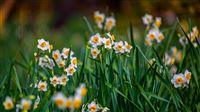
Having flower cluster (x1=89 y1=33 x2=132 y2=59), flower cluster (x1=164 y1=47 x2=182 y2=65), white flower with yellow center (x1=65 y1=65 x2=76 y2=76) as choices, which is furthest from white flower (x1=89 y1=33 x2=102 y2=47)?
flower cluster (x1=164 y1=47 x2=182 y2=65)

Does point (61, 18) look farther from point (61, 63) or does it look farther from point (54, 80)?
point (54, 80)

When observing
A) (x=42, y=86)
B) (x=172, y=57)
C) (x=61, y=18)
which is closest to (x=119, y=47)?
(x=42, y=86)

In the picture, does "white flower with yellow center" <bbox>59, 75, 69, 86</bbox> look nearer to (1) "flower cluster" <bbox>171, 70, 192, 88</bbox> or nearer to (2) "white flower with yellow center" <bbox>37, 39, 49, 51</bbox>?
(2) "white flower with yellow center" <bbox>37, 39, 49, 51</bbox>

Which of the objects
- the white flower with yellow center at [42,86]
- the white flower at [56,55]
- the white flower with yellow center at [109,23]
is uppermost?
the white flower with yellow center at [109,23]

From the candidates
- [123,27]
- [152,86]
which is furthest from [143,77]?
[123,27]

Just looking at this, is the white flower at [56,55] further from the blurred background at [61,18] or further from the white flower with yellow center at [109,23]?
the white flower with yellow center at [109,23]

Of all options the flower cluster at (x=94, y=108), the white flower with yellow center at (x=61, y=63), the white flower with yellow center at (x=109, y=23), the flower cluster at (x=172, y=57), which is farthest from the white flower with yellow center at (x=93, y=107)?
the white flower with yellow center at (x=109, y=23)
